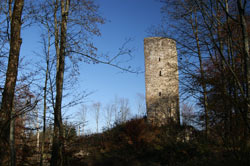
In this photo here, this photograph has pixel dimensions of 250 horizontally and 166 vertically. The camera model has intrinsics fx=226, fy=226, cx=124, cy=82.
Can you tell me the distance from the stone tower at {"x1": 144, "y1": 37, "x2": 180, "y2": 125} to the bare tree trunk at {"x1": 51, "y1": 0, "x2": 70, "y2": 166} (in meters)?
11.2

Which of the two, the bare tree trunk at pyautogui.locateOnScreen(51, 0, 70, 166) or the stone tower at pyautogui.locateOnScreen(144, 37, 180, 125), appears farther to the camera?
the stone tower at pyautogui.locateOnScreen(144, 37, 180, 125)

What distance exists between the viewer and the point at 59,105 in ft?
21.2

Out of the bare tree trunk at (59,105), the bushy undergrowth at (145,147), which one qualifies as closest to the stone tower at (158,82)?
the bushy undergrowth at (145,147)

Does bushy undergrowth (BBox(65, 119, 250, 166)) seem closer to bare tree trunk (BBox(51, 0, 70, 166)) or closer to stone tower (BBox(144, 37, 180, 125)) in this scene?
bare tree trunk (BBox(51, 0, 70, 166))

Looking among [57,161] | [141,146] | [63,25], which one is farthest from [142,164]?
[63,25]

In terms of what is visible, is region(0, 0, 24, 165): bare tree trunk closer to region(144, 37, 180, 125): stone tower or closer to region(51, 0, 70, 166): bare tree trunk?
region(51, 0, 70, 166): bare tree trunk

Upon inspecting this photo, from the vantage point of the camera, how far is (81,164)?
698 centimetres

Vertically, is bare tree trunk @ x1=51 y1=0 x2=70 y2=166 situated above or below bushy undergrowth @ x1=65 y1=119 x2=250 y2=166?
above

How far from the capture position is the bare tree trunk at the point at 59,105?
599cm

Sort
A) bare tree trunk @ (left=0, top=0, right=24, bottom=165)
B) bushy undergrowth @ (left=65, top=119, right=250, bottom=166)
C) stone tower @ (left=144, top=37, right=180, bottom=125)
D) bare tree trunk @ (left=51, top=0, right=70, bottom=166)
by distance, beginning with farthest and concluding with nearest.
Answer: stone tower @ (left=144, top=37, right=180, bottom=125), bushy undergrowth @ (left=65, top=119, right=250, bottom=166), bare tree trunk @ (left=51, top=0, right=70, bottom=166), bare tree trunk @ (left=0, top=0, right=24, bottom=165)

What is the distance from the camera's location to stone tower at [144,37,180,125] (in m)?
17.5

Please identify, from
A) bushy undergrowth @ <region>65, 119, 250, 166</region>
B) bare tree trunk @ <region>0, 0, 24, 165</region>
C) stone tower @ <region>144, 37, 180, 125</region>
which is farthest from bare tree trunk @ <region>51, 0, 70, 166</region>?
stone tower @ <region>144, 37, 180, 125</region>

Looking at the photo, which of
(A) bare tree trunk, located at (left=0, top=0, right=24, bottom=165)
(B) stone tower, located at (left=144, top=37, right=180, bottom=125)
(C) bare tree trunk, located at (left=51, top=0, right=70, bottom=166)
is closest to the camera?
(A) bare tree trunk, located at (left=0, top=0, right=24, bottom=165)

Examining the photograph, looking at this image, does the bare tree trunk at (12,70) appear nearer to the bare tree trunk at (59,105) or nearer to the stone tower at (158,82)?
the bare tree trunk at (59,105)
